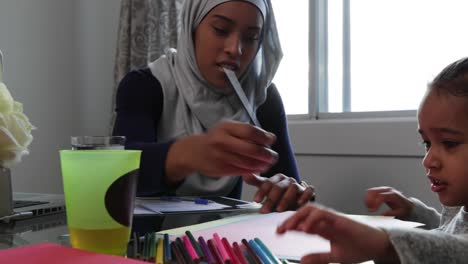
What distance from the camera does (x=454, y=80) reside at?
621 millimetres

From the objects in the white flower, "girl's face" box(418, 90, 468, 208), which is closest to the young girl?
"girl's face" box(418, 90, 468, 208)

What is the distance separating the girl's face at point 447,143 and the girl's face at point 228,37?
58 centimetres

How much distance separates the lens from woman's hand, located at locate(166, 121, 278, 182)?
0.61 meters

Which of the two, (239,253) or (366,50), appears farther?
(366,50)

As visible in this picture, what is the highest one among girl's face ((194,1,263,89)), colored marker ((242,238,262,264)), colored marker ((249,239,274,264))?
girl's face ((194,1,263,89))

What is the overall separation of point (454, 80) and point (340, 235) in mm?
343

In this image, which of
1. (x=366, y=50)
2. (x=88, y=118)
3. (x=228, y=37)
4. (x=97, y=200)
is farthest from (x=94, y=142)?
(x=88, y=118)

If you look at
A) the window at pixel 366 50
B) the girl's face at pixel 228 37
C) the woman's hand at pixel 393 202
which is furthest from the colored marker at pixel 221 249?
the window at pixel 366 50

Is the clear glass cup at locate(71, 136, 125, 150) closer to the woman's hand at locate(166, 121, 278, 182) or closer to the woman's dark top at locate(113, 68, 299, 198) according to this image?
the woman's hand at locate(166, 121, 278, 182)

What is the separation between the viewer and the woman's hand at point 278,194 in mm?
831

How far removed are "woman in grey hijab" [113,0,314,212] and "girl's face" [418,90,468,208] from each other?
0.27 metres

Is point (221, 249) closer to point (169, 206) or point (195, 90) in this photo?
point (169, 206)

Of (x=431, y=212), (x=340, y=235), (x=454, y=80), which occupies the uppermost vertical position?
(x=454, y=80)

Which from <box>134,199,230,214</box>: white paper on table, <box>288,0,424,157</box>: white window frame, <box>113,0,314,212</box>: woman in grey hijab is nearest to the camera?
<box>134,199,230,214</box>: white paper on table
